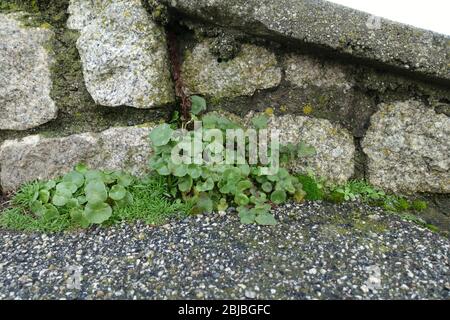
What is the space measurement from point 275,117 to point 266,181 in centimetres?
38

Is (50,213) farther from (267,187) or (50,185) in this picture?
(267,187)

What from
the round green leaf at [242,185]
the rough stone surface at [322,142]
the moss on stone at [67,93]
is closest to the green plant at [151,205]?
the round green leaf at [242,185]

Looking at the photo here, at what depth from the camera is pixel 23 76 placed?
7.62ft

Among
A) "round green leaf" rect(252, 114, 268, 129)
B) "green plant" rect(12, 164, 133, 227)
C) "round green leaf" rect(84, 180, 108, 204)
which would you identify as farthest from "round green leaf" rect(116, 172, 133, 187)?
"round green leaf" rect(252, 114, 268, 129)

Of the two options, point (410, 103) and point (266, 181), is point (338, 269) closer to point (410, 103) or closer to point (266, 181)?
point (266, 181)

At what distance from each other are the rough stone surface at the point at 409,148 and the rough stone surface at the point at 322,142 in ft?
0.39

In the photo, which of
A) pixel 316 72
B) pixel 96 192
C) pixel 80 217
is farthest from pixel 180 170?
pixel 316 72

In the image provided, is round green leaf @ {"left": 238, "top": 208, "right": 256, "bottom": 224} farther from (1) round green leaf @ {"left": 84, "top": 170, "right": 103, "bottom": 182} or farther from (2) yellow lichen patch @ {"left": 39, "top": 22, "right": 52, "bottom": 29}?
(2) yellow lichen patch @ {"left": 39, "top": 22, "right": 52, "bottom": 29}

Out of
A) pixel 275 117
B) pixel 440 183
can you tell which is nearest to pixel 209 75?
pixel 275 117

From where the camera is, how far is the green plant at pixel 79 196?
6.83 feet

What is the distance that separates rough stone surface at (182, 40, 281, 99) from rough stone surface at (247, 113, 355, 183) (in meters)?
0.22

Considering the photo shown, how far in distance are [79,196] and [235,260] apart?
87cm

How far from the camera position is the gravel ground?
1.69m

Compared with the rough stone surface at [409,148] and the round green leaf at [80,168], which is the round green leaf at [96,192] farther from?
the rough stone surface at [409,148]
